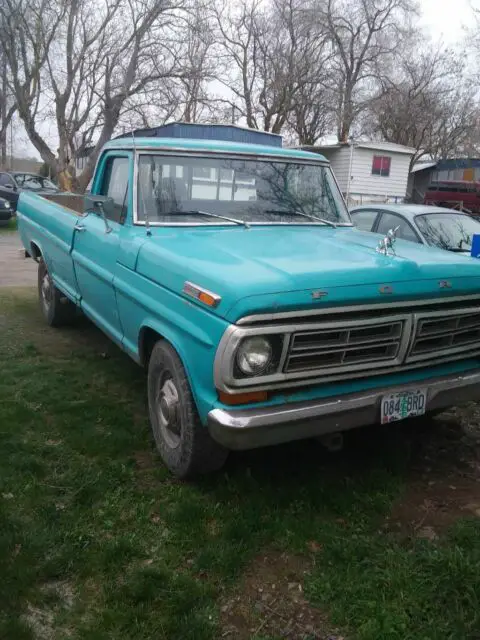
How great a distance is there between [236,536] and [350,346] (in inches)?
44.6

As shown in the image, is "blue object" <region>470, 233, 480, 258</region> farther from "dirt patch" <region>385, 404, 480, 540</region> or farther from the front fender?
the front fender

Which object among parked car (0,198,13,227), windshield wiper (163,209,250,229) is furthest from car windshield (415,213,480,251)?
parked car (0,198,13,227)

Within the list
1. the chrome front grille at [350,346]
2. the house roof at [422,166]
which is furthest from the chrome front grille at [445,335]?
the house roof at [422,166]

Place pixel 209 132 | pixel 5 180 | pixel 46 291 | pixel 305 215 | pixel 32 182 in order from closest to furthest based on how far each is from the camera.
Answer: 1. pixel 305 215
2. pixel 46 291
3. pixel 209 132
4. pixel 5 180
5. pixel 32 182

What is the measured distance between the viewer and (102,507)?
10.5 ft

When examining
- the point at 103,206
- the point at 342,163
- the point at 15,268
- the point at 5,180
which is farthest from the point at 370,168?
the point at 103,206

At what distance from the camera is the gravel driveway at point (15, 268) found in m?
9.77

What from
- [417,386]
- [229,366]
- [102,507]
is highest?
[229,366]

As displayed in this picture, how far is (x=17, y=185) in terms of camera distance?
2102 centimetres

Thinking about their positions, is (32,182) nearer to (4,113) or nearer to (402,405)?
(4,113)

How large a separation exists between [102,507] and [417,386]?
187 cm

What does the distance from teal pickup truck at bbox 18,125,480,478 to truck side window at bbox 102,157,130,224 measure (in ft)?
0.08

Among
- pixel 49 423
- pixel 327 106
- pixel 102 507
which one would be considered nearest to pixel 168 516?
pixel 102 507

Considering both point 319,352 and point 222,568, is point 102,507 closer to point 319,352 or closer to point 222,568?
point 222,568
